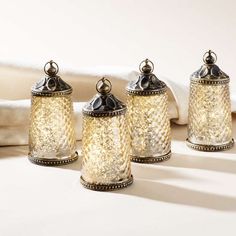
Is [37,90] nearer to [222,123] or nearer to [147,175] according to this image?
[147,175]

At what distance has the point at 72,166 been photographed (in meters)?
1.42

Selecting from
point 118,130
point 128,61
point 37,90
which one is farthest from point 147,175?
point 128,61

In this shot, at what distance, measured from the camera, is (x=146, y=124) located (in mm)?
1427

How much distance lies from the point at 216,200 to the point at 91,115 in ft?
0.79

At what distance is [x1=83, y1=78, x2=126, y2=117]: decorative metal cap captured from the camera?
1.27 meters

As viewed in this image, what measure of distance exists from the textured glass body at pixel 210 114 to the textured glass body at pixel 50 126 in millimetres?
245

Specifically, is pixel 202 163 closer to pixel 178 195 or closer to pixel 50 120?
pixel 178 195

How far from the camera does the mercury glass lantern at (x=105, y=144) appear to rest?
1.28 meters

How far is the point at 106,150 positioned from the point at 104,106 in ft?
0.23

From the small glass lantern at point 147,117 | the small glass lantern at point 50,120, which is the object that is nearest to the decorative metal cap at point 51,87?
the small glass lantern at point 50,120

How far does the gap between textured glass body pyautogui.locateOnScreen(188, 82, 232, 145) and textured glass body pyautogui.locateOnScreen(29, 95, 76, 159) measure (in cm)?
25
